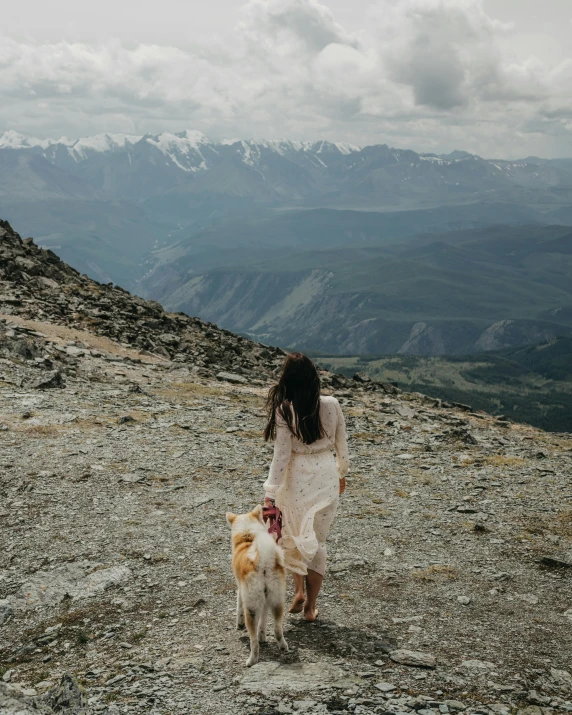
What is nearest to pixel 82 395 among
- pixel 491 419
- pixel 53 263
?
pixel 491 419

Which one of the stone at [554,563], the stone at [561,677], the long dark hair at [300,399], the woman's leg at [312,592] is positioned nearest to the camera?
the stone at [561,677]

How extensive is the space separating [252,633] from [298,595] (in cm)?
164

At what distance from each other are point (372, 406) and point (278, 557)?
70.9ft

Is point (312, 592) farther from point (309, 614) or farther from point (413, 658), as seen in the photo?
point (413, 658)

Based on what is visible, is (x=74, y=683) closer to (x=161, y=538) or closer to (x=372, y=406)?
(x=161, y=538)

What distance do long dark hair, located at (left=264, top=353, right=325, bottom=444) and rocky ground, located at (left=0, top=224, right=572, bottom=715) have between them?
2.71 meters

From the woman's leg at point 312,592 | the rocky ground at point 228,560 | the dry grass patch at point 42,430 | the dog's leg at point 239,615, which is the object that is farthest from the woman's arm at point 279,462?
the dry grass patch at point 42,430

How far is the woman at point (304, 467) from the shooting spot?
8453 mm

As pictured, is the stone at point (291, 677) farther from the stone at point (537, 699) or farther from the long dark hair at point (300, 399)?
the long dark hair at point (300, 399)

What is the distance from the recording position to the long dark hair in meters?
8.41

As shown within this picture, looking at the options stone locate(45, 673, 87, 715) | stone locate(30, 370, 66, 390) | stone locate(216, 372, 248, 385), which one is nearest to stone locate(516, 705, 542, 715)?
stone locate(45, 673, 87, 715)

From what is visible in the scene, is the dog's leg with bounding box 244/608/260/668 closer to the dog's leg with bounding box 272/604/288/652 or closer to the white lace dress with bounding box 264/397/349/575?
the dog's leg with bounding box 272/604/288/652

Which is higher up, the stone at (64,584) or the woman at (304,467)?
the woman at (304,467)

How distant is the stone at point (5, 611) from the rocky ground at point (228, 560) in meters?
0.03
